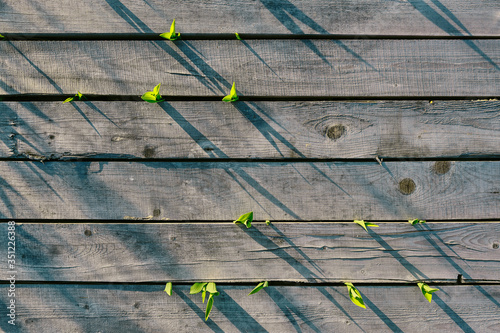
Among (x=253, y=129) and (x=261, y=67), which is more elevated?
(x=261, y=67)

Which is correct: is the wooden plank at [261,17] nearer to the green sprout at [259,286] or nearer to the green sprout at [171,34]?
the green sprout at [171,34]

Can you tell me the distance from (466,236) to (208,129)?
3.76 ft

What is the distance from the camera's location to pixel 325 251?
1.25 meters

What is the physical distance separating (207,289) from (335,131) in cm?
81

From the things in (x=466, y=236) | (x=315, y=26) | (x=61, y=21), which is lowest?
(x=466, y=236)

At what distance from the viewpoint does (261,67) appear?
124cm

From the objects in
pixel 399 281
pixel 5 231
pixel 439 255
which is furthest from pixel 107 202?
pixel 439 255

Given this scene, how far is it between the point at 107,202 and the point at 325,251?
3.01 feet

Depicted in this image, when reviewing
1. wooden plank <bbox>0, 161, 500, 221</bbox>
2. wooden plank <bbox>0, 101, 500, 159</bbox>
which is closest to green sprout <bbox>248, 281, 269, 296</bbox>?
wooden plank <bbox>0, 161, 500, 221</bbox>

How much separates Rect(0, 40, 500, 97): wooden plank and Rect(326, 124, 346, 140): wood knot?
13 centimetres

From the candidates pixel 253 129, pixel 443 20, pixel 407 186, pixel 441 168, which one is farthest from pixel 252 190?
pixel 443 20

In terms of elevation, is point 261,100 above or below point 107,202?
above

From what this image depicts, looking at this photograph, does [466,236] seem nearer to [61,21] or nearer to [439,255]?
[439,255]

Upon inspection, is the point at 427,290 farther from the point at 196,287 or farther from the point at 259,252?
the point at 196,287
